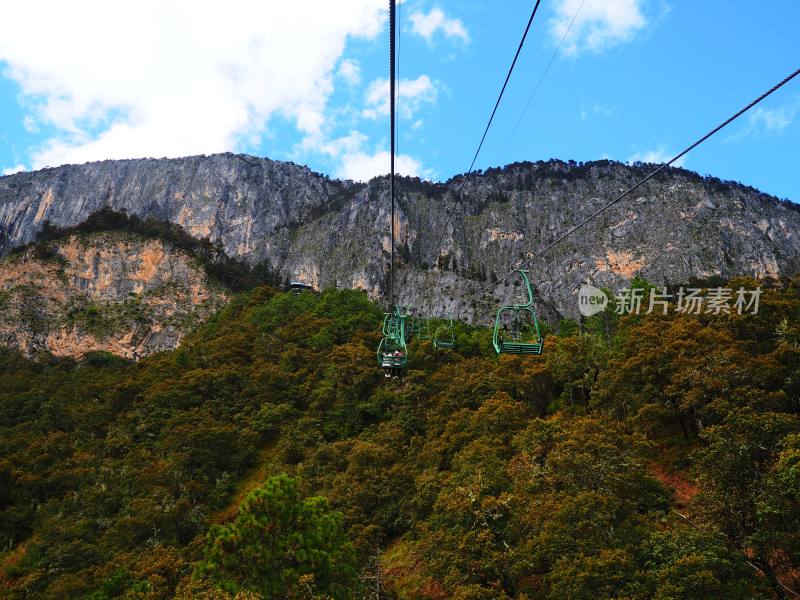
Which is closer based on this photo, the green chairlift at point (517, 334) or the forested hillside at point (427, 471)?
the forested hillside at point (427, 471)

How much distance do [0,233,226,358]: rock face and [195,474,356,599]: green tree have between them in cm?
5756

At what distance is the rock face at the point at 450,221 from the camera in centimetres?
8469

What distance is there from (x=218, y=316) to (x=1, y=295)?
1177 inches

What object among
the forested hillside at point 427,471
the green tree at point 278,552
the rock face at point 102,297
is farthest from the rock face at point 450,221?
the green tree at point 278,552

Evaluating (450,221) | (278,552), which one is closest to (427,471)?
(278,552)

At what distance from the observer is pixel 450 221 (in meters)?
100

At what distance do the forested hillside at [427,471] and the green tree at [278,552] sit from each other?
0.07 metres

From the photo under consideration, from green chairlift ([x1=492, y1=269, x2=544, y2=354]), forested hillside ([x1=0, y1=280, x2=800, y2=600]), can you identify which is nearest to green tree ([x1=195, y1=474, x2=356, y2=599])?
forested hillside ([x1=0, y1=280, x2=800, y2=600])

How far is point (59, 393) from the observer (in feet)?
163

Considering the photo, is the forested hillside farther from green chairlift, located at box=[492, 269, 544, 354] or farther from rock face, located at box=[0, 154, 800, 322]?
rock face, located at box=[0, 154, 800, 322]

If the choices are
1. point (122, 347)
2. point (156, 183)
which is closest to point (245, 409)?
point (122, 347)

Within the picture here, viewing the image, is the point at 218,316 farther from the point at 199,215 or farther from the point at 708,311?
the point at 708,311

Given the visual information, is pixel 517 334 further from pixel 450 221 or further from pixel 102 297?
pixel 450 221

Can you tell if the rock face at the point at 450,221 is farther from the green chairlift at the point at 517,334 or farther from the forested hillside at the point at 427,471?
the green chairlift at the point at 517,334
